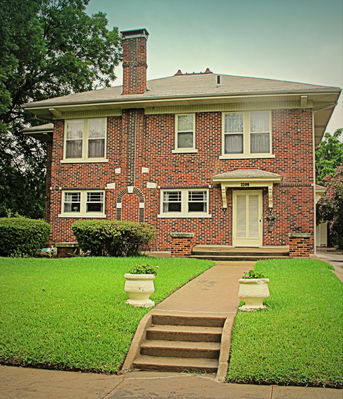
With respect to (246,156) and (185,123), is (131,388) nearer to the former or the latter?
(246,156)

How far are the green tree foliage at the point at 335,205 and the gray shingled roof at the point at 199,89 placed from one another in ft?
28.0

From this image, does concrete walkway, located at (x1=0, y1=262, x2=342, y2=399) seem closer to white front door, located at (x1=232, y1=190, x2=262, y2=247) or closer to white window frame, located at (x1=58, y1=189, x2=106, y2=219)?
white front door, located at (x1=232, y1=190, x2=262, y2=247)

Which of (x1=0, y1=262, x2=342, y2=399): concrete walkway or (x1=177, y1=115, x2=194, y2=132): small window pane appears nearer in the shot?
(x1=0, y1=262, x2=342, y2=399): concrete walkway

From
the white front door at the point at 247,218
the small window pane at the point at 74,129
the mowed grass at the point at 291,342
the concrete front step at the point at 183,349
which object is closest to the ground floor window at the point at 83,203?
the small window pane at the point at 74,129

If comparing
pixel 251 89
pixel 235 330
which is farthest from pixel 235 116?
pixel 235 330

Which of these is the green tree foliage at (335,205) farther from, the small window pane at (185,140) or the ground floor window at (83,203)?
the ground floor window at (83,203)

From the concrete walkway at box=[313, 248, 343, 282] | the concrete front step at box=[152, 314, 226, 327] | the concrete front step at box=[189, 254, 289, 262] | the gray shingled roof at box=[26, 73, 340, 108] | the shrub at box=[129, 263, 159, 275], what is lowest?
the concrete front step at box=[152, 314, 226, 327]

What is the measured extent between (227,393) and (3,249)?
13.0 m

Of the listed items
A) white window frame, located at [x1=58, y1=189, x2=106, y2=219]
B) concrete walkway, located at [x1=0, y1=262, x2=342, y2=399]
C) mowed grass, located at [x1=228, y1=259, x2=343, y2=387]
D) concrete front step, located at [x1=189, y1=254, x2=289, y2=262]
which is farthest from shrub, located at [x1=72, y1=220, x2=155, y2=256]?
concrete walkway, located at [x1=0, y1=262, x2=342, y2=399]

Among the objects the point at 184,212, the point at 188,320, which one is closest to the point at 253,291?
the point at 188,320

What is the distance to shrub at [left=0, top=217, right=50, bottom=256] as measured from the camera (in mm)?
16984

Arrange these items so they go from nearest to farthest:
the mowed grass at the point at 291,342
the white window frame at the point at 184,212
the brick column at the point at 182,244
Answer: the mowed grass at the point at 291,342
the brick column at the point at 182,244
the white window frame at the point at 184,212

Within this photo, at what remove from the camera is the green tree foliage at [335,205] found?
2652 cm

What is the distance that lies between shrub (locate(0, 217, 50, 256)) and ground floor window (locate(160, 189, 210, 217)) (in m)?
5.06
